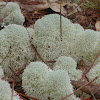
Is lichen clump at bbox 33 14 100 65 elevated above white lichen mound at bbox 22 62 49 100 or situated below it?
above

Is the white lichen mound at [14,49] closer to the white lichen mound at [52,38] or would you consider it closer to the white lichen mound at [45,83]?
the white lichen mound at [52,38]

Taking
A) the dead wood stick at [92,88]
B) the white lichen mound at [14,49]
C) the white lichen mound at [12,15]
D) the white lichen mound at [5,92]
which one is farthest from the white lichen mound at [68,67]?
the white lichen mound at [12,15]

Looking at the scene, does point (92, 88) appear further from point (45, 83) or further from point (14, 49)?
point (14, 49)

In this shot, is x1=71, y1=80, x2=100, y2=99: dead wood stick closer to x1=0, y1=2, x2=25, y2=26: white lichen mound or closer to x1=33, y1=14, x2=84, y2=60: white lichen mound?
x1=33, y1=14, x2=84, y2=60: white lichen mound

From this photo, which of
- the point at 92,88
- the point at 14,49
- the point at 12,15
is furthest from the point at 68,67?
the point at 12,15

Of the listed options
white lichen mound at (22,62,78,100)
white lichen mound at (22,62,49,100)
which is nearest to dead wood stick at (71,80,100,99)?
white lichen mound at (22,62,78,100)

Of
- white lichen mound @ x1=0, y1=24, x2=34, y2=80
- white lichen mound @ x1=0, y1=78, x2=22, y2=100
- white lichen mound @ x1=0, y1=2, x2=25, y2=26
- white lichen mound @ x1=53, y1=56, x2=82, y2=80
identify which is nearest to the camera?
white lichen mound @ x1=0, y1=78, x2=22, y2=100

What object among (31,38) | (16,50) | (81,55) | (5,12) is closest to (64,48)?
(81,55)
